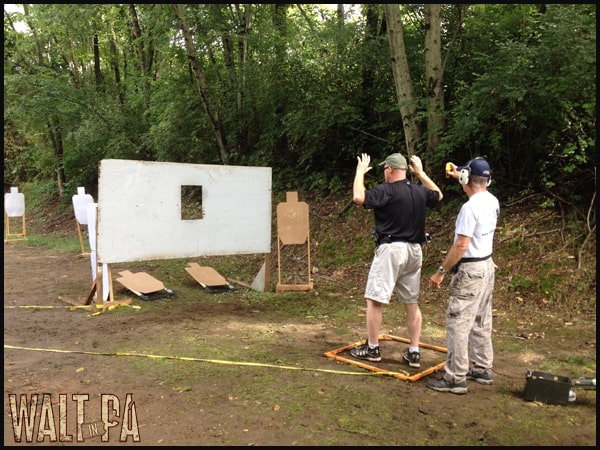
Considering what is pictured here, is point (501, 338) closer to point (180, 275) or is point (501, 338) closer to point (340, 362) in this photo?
Answer: point (340, 362)

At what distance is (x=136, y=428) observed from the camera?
3.19m

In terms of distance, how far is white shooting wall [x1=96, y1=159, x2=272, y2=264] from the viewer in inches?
254

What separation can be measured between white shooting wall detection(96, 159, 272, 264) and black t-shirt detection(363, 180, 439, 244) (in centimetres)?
351

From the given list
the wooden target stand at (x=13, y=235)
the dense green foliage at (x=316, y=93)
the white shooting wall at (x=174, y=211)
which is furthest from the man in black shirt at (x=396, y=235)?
the wooden target stand at (x=13, y=235)

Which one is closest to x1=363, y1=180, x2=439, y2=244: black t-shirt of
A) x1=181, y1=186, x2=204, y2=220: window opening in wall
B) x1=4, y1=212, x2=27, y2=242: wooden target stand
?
x1=181, y1=186, x2=204, y2=220: window opening in wall

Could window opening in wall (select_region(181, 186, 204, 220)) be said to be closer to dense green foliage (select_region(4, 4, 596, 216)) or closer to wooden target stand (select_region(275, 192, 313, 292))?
dense green foliage (select_region(4, 4, 596, 216))

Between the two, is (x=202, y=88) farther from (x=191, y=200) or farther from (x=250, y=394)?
(x=250, y=394)

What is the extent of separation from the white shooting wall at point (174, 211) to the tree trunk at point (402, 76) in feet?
8.56

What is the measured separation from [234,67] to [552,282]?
30.5 feet

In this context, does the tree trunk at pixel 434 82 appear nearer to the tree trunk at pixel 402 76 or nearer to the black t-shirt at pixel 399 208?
the tree trunk at pixel 402 76

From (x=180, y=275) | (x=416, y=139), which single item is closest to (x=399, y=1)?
(x=416, y=139)

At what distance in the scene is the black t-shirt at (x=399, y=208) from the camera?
4.20 meters

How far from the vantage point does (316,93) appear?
34.2 feet

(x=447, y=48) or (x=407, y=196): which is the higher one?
(x=447, y=48)
